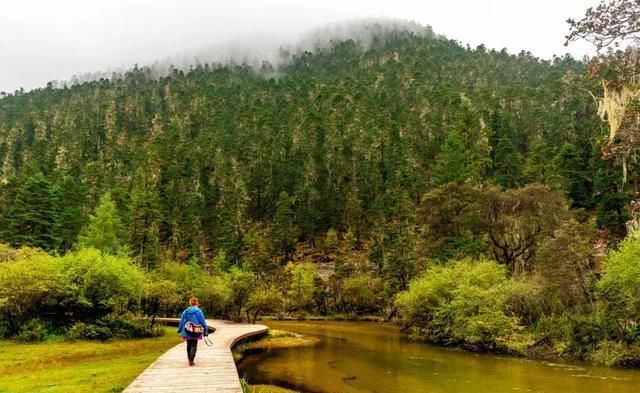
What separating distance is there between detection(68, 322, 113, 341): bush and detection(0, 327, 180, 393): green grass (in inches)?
29.6

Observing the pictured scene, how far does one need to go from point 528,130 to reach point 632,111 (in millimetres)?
89974

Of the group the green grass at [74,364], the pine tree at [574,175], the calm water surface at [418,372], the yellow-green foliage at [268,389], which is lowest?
the calm water surface at [418,372]

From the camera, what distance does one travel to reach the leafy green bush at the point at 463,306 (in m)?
33.1

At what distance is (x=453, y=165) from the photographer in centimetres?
6844

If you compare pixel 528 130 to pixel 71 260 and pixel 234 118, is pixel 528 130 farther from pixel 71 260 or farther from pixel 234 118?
pixel 71 260

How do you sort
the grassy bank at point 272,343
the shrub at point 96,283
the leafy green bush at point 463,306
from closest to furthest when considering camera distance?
1. the shrub at point 96,283
2. the grassy bank at point 272,343
3. the leafy green bush at point 463,306

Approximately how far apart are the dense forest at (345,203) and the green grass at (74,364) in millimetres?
3554

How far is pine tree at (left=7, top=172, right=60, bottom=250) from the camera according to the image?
58156 mm

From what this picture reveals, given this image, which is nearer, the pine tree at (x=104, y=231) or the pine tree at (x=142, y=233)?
the pine tree at (x=104, y=231)

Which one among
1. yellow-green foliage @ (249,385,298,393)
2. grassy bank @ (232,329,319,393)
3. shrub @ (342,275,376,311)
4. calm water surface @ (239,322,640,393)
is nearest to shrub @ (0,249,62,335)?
grassy bank @ (232,329,319,393)

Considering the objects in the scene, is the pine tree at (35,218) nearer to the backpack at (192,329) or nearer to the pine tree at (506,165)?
the backpack at (192,329)

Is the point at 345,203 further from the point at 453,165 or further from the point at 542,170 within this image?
the point at 542,170

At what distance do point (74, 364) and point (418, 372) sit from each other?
15.5 meters

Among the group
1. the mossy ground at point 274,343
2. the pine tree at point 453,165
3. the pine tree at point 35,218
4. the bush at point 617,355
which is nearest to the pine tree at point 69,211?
the pine tree at point 35,218
